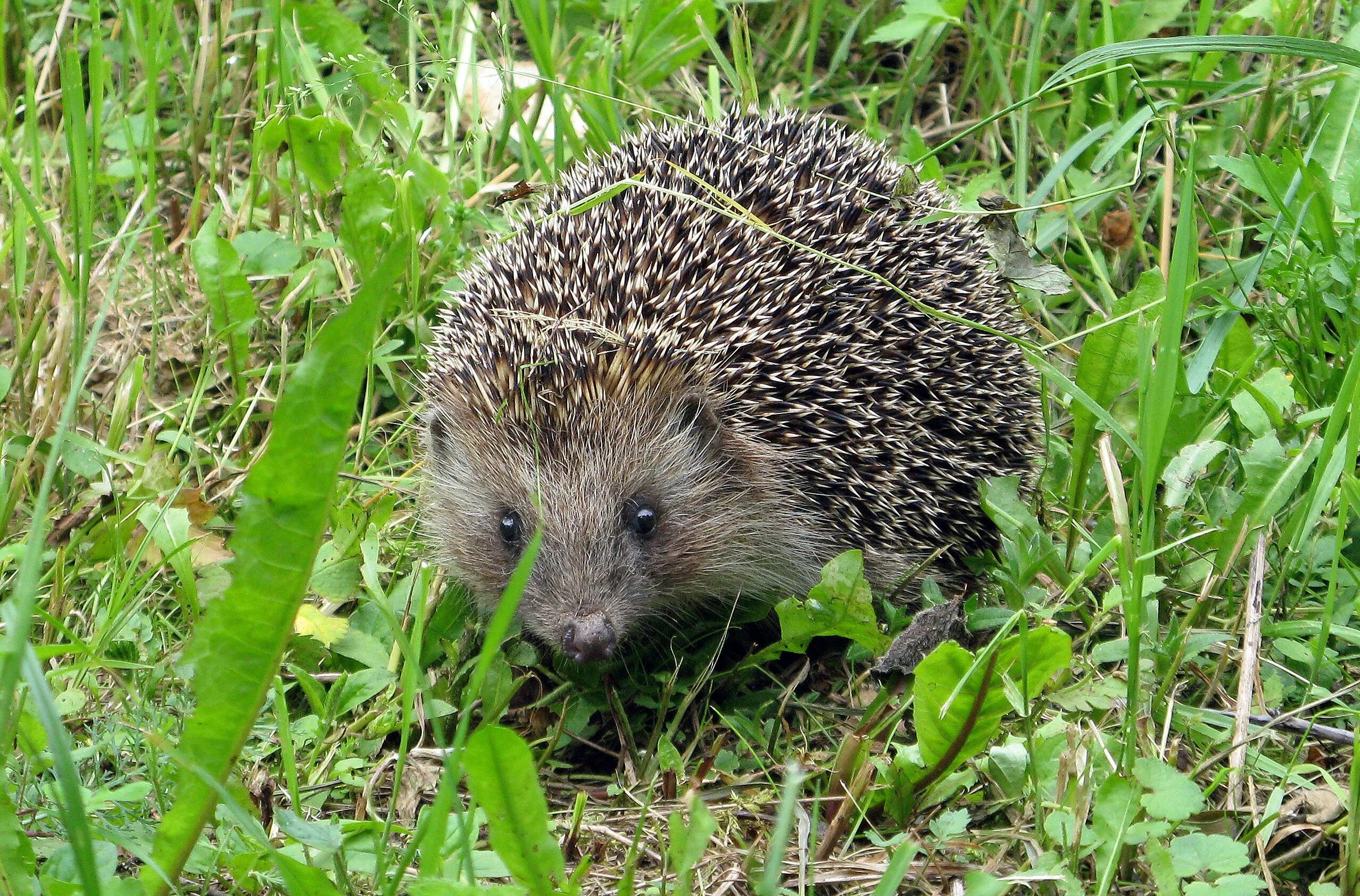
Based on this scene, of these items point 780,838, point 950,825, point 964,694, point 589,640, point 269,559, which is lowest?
point 950,825

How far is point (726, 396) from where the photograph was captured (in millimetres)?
4152

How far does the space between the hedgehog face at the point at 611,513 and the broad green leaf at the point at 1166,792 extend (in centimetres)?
147

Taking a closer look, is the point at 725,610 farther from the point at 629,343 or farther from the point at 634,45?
the point at 634,45

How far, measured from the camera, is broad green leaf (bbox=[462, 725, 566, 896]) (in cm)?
250

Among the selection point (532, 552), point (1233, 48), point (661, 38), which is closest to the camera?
point (532, 552)

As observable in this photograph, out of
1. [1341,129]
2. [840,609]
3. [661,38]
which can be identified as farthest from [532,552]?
[661,38]

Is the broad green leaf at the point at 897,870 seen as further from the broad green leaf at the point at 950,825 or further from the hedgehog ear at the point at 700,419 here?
the hedgehog ear at the point at 700,419

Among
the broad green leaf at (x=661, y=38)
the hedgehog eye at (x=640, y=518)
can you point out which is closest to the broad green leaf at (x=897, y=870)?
the hedgehog eye at (x=640, y=518)

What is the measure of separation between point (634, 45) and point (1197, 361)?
295 cm

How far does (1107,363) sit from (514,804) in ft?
7.96

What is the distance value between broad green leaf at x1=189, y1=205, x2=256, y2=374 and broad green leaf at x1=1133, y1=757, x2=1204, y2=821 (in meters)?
3.42

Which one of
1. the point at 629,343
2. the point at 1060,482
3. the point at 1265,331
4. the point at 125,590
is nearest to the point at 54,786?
the point at 125,590

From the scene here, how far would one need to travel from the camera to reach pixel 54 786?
119 inches

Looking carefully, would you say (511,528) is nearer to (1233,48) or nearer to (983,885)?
(983,885)
